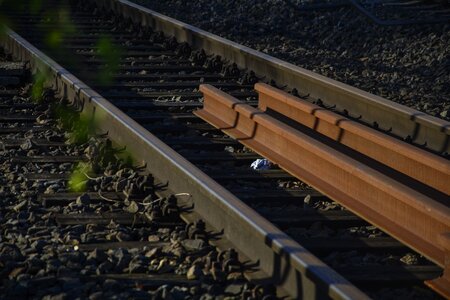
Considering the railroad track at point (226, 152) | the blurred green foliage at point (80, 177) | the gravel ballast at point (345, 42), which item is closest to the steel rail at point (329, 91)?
→ the railroad track at point (226, 152)

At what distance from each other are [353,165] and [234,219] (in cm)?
117

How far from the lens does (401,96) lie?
33.0 ft

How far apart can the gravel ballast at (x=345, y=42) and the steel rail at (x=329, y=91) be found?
0.80 meters

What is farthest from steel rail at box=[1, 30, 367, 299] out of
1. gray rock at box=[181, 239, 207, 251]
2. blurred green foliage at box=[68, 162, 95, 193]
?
blurred green foliage at box=[68, 162, 95, 193]

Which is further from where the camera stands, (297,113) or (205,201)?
(297,113)

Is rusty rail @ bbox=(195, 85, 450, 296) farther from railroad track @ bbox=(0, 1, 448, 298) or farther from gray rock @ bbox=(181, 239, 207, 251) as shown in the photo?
gray rock @ bbox=(181, 239, 207, 251)

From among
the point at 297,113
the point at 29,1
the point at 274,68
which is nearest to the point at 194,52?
the point at 274,68

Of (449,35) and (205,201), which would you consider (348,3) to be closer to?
(449,35)

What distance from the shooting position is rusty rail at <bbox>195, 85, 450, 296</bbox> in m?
5.57

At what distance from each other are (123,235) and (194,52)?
597cm

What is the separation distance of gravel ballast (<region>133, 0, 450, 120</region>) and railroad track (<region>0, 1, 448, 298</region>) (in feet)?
3.52

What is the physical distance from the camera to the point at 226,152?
7.88 m

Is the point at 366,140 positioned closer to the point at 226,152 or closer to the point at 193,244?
the point at 226,152

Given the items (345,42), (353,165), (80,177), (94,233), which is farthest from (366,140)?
(345,42)
